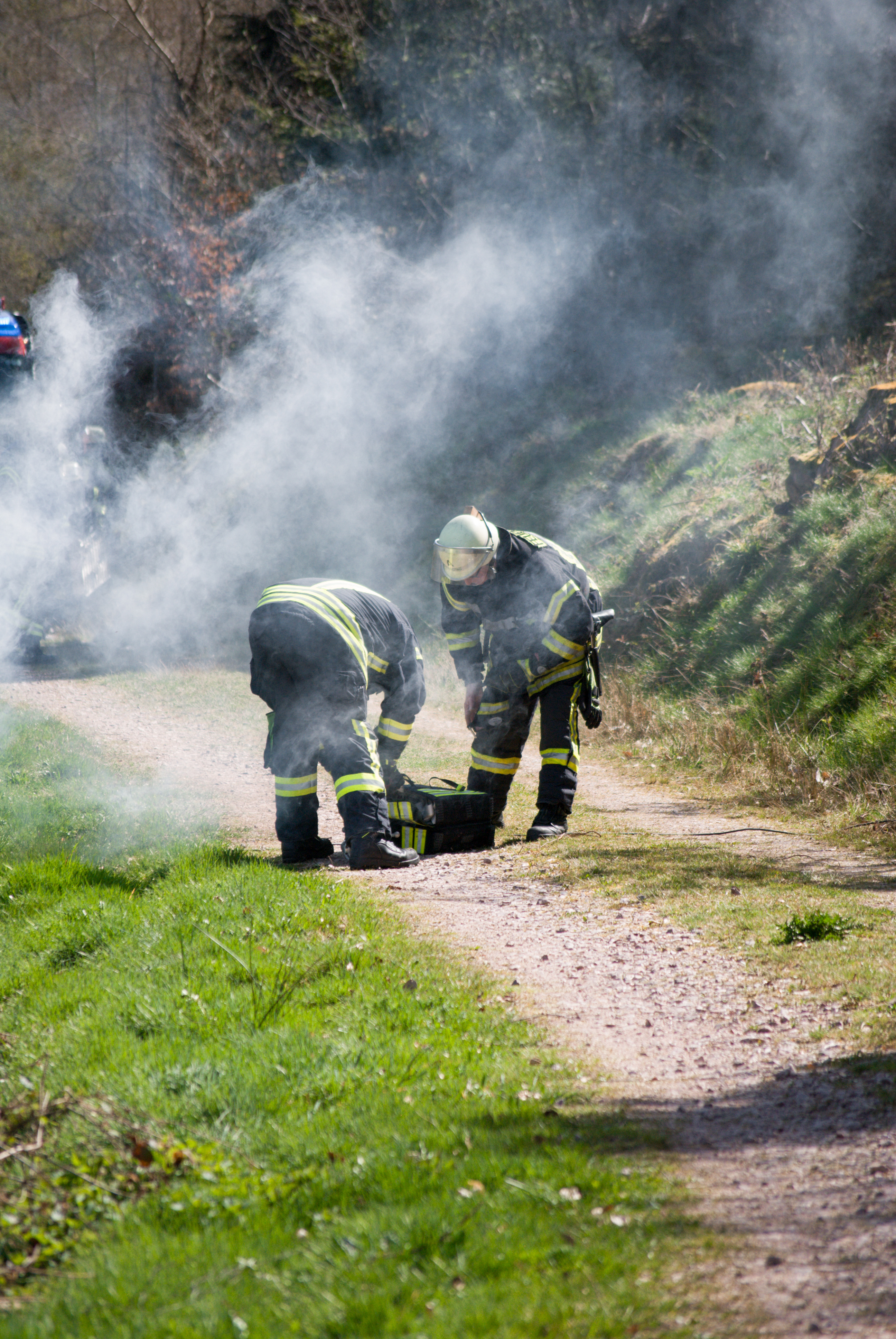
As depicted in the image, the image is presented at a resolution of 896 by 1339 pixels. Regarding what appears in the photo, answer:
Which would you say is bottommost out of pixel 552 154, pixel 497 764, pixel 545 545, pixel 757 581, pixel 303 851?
pixel 303 851

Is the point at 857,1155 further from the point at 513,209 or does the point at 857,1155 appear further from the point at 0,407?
the point at 513,209

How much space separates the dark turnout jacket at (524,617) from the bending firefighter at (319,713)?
834 millimetres

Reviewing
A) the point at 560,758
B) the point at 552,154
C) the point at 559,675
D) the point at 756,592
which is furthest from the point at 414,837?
the point at 552,154

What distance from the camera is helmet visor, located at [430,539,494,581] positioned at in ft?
19.2

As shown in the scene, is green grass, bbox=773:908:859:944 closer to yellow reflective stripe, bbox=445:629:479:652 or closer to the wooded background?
yellow reflective stripe, bbox=445:629:479:652

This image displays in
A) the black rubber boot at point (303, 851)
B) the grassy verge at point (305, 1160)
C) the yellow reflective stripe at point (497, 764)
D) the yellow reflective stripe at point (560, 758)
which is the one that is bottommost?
the grassy verge at point (305, 1160)

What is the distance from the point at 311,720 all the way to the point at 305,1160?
290 cm

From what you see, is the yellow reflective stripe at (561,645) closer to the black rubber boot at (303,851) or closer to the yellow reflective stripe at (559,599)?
the yellow reflective stripe at (559,599)

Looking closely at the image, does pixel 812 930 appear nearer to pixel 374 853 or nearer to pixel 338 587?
pixel 374 853

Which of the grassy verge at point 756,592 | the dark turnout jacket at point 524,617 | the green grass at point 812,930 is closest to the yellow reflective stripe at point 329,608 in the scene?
the dark turnout jacket at point 524,617

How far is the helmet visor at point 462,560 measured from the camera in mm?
5867

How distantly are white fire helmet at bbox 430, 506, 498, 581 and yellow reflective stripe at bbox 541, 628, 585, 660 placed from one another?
1.85 feet

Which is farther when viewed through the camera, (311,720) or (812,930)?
(311,720)

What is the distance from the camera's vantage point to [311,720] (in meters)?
5.24
